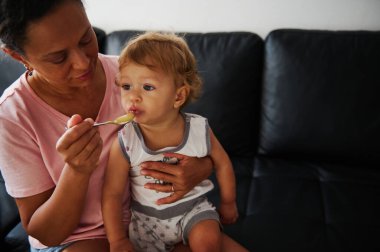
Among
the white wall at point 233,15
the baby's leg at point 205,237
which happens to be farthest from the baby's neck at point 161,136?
the white wall at point 233,15

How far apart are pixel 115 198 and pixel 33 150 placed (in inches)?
10.1

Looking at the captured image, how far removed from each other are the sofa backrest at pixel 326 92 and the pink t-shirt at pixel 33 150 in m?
0.88

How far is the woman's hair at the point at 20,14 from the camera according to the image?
707 mm

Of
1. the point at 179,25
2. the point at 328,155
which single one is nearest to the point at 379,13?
the point at 328,155

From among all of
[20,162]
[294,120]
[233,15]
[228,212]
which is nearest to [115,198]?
[20,162]

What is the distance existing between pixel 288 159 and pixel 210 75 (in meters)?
0.56

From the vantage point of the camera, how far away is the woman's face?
0.74 metres

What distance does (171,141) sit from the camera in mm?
1008

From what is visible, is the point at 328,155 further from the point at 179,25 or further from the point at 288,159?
the point at 179,25

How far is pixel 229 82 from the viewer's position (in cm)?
153

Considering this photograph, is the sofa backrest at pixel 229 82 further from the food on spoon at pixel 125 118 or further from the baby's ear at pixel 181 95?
the food on spoon at pixel 125 118

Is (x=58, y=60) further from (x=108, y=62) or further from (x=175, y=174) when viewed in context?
(x=175, y=174)

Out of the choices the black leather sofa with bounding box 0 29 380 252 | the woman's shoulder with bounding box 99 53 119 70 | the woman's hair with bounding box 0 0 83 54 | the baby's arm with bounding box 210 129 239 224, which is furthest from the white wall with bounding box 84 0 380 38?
the woman's hair with bounding box 0 0 83 54

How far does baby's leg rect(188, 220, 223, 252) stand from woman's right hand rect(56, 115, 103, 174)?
370mm
